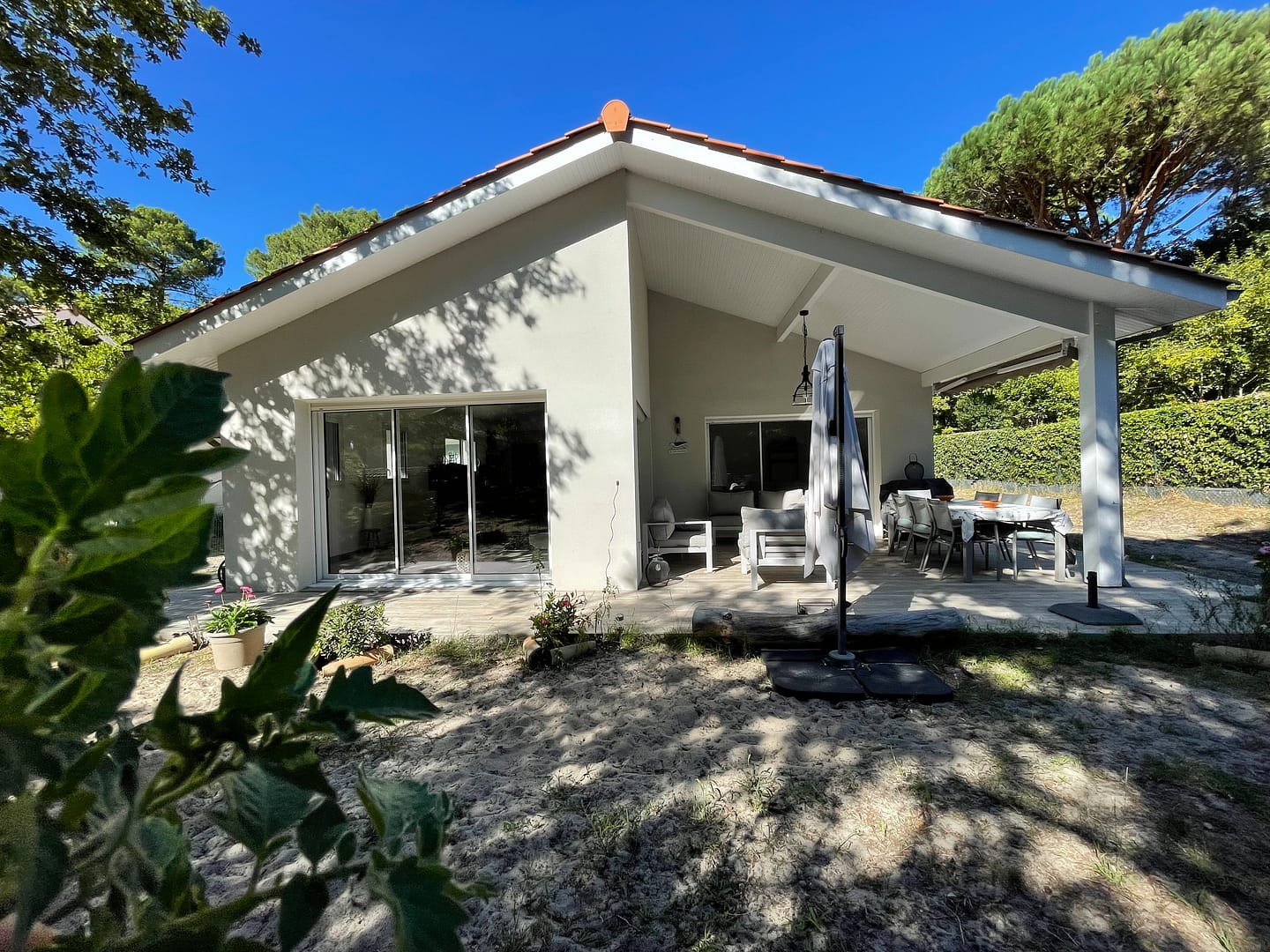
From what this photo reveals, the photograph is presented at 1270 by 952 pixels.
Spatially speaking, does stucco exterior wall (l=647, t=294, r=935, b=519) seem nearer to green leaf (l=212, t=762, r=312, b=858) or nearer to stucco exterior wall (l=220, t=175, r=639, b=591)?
stucco exterior wall (l=220, t=175, r=639, b=591)

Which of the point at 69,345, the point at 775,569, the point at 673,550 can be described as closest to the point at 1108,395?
the point at 775,569

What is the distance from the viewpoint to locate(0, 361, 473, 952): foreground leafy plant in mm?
316

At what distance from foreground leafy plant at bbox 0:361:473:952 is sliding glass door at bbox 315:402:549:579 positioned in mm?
6483

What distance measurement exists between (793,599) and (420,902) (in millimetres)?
5824

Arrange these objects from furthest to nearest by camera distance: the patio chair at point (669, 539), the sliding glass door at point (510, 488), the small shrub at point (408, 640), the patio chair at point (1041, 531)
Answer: the patio chair at point (669, 539)
the sliding glass door at point (510, 488)
the patio chair at point (1041, 531)
the small shrub at point (408, 640)

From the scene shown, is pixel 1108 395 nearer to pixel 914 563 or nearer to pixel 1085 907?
pixel 914 563

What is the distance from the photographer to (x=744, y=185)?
18.8ft

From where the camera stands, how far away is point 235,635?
4273 mm

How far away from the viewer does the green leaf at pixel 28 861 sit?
32cm

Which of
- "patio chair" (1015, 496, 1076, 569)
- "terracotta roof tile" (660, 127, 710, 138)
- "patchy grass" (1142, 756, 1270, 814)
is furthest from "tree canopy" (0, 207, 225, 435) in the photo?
"patio chair" (1015, 496, 1076, 569)

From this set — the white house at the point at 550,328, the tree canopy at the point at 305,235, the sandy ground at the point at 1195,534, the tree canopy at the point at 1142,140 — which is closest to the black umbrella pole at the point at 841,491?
the white house at the point at 550,328

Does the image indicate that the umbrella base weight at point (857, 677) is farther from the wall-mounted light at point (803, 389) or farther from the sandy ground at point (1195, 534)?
the wall-mounted light at point (803, 389)

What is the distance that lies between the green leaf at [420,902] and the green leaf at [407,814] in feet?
0.06

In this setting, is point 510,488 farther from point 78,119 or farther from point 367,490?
point 78,119
